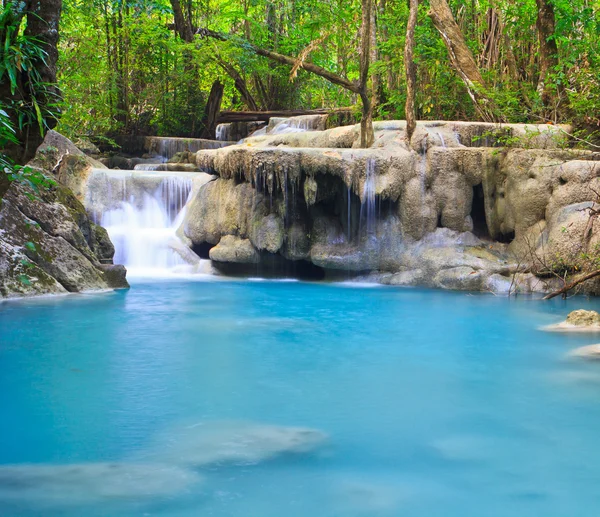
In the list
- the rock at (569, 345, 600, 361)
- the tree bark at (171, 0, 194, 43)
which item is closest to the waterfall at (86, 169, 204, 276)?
the tree bark at (171, 0, 194, 43)

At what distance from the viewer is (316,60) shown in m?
22.4

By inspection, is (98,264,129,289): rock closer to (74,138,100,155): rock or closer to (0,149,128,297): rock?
(0,149,128,297): rock

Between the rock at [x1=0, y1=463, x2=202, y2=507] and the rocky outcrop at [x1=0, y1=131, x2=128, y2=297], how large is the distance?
5702mm

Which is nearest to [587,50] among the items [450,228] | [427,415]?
[450,228]

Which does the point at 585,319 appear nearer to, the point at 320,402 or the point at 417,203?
the point at 320,402

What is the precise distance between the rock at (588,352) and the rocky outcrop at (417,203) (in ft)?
13.8

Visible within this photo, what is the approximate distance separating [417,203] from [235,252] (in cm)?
339

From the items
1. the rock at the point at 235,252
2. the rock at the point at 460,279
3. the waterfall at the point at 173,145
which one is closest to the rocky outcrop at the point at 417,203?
the rock at the point at 460,279

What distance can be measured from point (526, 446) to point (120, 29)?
17719mm

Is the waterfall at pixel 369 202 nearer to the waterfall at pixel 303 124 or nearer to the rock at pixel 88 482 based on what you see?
the waterfall at pixel 303 124

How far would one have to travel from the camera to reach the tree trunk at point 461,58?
45.9 ft

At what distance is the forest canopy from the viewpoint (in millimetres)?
13695

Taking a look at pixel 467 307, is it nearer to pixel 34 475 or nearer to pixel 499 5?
pixel 34 475

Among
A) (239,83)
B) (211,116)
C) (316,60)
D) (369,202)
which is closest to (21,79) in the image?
(369,202)
